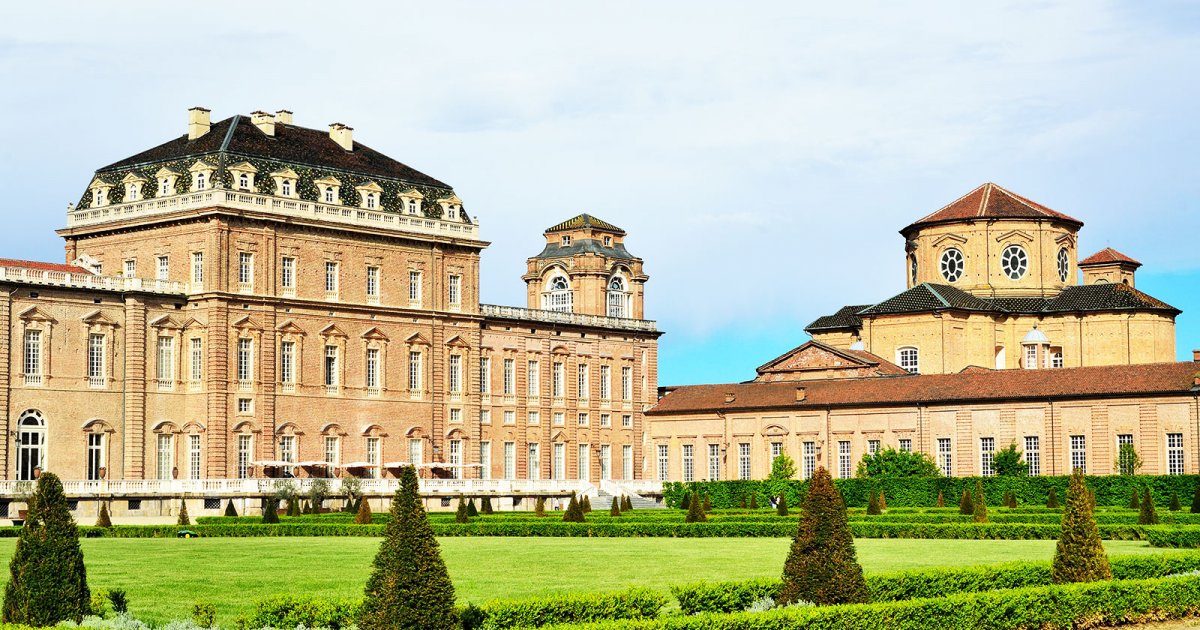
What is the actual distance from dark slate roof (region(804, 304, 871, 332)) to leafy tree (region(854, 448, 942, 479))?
63.1ft

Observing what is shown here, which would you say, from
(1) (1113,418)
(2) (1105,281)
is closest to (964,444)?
(1) (1113,418)

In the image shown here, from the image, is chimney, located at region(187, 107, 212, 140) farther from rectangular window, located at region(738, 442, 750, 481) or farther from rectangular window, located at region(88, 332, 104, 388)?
rectangular window, located at region(738, 442, 750, 481)

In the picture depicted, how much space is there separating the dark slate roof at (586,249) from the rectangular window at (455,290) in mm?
12816

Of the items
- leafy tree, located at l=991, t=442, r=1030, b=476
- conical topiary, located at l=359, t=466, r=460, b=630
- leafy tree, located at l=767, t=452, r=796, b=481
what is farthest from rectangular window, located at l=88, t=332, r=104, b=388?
conical topiary, located at l=359, t=466, r=460, b=630

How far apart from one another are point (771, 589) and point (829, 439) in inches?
1945

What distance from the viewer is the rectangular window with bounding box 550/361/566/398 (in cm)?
8019

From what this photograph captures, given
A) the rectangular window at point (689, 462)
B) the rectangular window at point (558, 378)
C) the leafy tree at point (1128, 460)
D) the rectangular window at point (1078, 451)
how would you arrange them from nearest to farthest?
the leafy tree at point (1128, 460), the rectangular window at point (1078, 451), the rectangular window at point (689, 462), the rectangular window at point (558, 378)

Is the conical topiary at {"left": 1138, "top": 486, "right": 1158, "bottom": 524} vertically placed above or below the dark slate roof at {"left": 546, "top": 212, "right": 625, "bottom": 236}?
below

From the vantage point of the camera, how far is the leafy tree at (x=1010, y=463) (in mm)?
63469

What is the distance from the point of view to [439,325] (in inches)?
2921

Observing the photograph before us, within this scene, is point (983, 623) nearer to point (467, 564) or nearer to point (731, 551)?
point (467, 564)

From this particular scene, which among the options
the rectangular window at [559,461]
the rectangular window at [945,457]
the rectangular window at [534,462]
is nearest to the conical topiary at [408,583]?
the rectangular window at [945,457]

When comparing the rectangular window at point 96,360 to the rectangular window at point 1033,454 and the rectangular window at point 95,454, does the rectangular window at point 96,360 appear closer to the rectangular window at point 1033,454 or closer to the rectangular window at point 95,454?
the rectangular window at point 95,454

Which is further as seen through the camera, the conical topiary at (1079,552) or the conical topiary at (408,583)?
the conical topiary at (1079,552)
